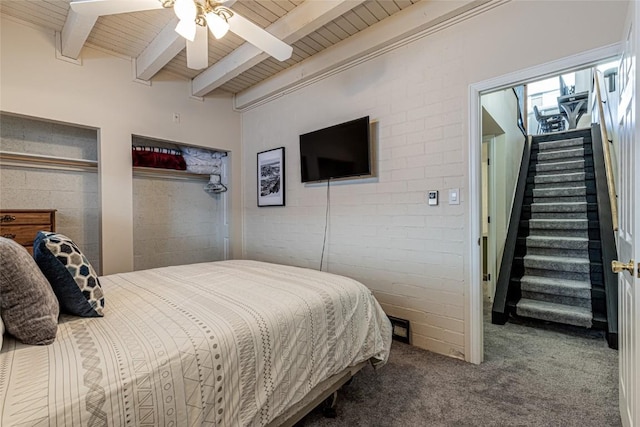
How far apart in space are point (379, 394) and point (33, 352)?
1715 mm

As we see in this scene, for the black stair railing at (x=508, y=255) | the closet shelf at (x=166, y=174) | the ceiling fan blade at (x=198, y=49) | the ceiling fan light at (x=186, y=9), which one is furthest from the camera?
the closet shelf at (x=166, y=174)

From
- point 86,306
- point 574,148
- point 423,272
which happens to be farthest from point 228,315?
point 574,148

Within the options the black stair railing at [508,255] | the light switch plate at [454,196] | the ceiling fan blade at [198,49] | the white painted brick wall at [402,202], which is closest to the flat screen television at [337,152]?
the white painted brick wall at [402,202]

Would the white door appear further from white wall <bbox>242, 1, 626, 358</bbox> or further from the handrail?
the handrail

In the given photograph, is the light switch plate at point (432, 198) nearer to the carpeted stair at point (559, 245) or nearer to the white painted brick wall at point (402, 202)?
the white painted brick wall at point (402, 202)

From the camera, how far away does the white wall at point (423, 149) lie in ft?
6.86

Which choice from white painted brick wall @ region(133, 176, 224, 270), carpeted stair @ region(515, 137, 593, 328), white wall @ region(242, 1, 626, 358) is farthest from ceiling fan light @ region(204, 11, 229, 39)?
carpeted stair @ region(515, 137, 593, 328)

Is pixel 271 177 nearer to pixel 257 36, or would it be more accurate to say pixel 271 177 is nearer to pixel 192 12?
pixel 257 36

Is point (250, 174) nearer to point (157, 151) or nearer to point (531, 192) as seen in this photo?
point (157, 151)

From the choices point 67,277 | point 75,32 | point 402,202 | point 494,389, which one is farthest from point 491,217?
point 75,32

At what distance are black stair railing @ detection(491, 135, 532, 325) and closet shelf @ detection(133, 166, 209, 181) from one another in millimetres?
3882

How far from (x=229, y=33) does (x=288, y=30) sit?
2.09 ft

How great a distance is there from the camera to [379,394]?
1876mm

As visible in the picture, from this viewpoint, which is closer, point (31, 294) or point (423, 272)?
point (31, 294)
